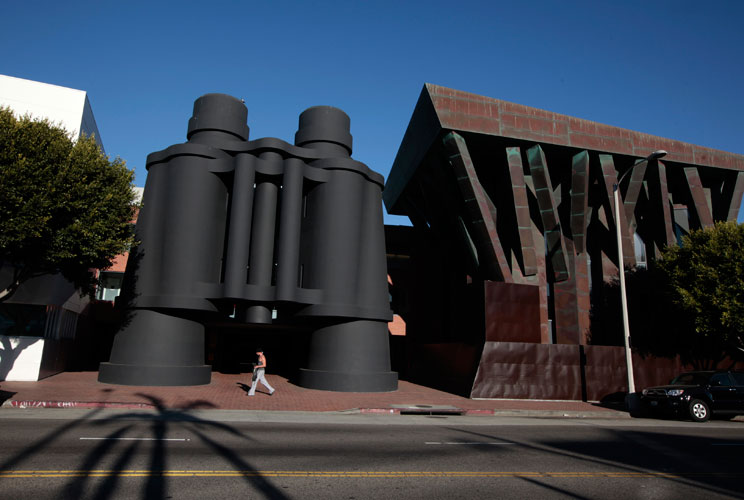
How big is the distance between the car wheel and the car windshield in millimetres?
835

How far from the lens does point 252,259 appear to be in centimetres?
2342

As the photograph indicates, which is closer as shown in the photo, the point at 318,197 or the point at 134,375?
the point at 134,375

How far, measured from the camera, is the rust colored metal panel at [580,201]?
27141mm

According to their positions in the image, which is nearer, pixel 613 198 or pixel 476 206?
pixel 476 206

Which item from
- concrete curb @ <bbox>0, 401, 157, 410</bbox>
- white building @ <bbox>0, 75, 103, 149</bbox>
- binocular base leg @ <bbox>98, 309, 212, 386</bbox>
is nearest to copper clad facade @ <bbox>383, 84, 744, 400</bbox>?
binocular base leg @ <bbox>98, 309, 212, 386</bbox>

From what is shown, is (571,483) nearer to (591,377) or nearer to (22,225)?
(22,225)

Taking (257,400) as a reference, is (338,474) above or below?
above

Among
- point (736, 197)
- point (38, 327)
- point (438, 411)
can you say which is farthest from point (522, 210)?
point (38, 327)

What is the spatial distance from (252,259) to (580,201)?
18.0 meters

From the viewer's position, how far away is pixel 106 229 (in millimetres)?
17344

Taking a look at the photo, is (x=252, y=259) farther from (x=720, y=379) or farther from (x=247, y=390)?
(x=720, y=379)

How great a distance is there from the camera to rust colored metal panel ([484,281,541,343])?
22375 mm

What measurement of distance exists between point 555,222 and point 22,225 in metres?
23.6

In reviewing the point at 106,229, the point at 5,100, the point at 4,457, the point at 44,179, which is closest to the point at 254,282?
the point at 106,229
